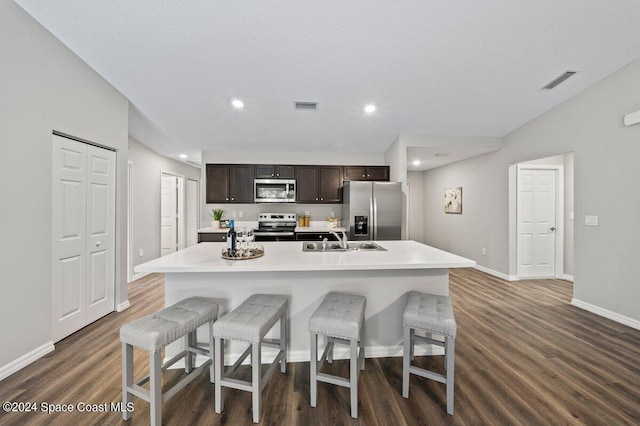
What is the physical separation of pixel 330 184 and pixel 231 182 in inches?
74.8

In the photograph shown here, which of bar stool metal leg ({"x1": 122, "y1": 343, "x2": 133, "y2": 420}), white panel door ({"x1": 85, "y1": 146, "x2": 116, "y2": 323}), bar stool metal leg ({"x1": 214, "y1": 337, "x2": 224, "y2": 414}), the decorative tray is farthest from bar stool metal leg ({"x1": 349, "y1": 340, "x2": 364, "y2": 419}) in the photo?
white panel door ({"x1": 85, "y1": 146, "x2": 116, "y2": 323})

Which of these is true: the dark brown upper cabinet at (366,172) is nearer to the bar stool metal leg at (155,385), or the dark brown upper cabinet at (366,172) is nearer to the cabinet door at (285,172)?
the cabinet door at (285,172)

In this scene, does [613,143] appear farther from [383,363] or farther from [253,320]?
[253,320]

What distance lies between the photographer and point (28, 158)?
7.10 feet

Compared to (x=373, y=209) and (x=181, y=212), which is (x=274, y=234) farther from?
(x=181, y=212)

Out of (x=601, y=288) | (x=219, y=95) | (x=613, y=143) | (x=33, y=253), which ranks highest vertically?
(x=219, y=95)

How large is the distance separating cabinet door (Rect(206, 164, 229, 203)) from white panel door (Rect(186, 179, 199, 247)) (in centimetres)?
212

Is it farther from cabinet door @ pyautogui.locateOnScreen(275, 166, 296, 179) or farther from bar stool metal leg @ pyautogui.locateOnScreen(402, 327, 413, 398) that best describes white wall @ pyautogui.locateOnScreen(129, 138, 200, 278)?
bar stool metal leg @ pyautogui.locateOnScreen(402, 327, 413, 398)

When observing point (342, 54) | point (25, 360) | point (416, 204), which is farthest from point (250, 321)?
point (416, 204)

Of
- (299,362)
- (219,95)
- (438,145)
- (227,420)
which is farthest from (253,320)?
(438,145)

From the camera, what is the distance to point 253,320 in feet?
5.40

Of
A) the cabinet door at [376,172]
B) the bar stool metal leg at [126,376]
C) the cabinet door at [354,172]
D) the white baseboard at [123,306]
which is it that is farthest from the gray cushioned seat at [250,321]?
the cabinet door at [376,172]

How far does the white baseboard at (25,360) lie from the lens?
6.47 ft

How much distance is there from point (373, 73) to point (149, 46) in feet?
7.16
